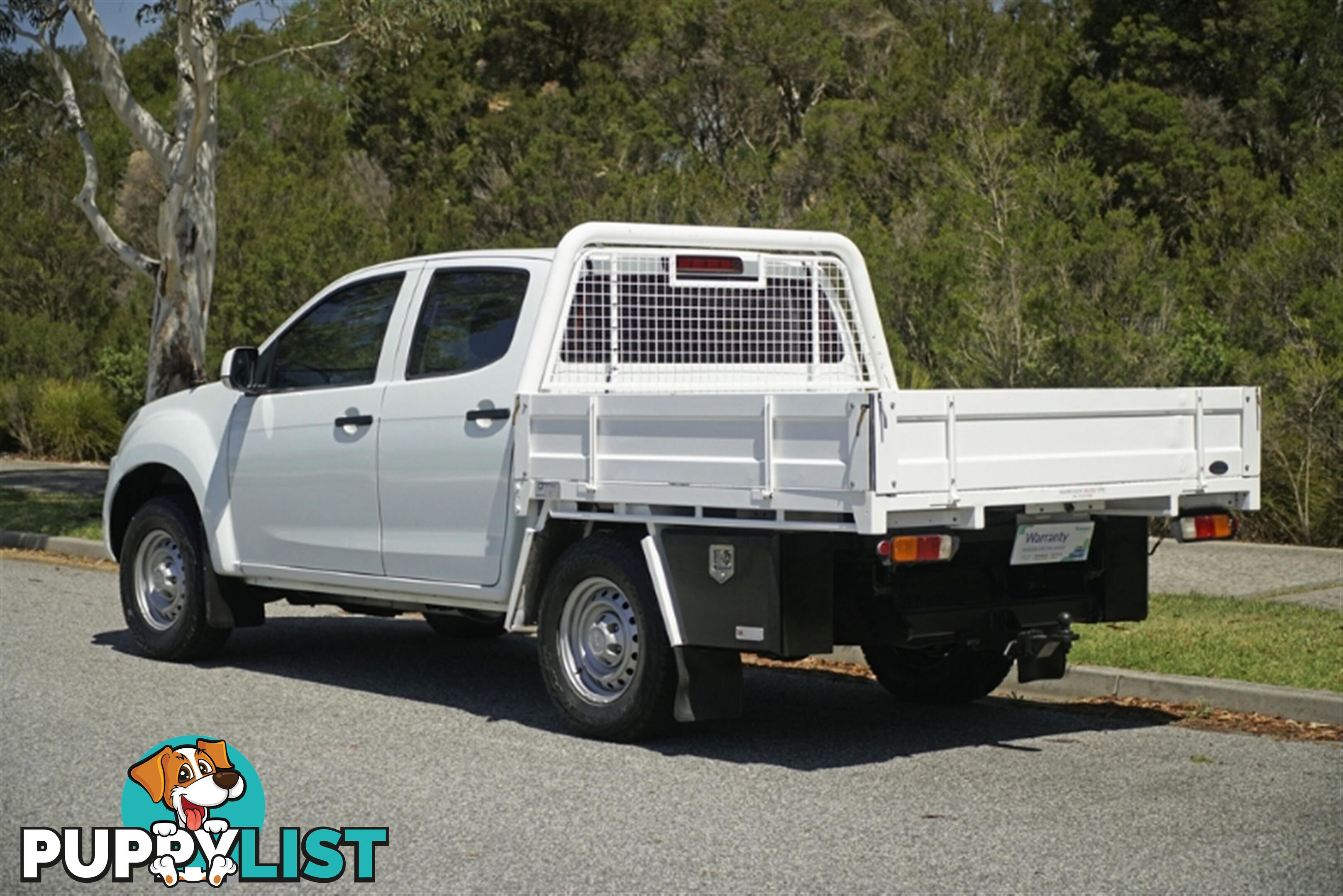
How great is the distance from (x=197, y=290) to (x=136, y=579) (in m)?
8.90

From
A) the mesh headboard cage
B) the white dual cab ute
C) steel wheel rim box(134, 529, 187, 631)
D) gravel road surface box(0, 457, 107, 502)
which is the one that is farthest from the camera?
gravel road surface box(0, 457, 107, 502)

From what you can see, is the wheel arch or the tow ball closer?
the tow ball

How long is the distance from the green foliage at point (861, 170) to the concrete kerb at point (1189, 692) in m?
6.00

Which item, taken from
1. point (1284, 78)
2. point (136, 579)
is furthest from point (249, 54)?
point (136, 579)

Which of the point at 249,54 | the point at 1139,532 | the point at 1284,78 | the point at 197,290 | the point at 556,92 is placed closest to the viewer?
the point at 1139,532

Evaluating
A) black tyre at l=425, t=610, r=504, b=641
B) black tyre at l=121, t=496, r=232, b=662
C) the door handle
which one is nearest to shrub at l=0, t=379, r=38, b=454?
black tyre at l=425, t=610, r=504, b=641

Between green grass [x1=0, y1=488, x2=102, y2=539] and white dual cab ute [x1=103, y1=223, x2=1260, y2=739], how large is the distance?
277 inches

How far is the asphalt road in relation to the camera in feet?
18.8

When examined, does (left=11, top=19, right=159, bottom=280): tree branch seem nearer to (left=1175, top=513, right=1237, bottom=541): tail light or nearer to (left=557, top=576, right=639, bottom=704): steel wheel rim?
(left=557, top=576, right=639, bottom=704): steel wheel rim

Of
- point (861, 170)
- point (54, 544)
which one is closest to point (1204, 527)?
point (54, 544)

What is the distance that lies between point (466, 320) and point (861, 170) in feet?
94.6

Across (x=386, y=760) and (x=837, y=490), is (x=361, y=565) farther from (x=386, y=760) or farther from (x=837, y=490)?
(x=837, y=490)

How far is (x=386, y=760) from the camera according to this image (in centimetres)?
744

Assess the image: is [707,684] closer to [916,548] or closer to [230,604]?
[916,548]
